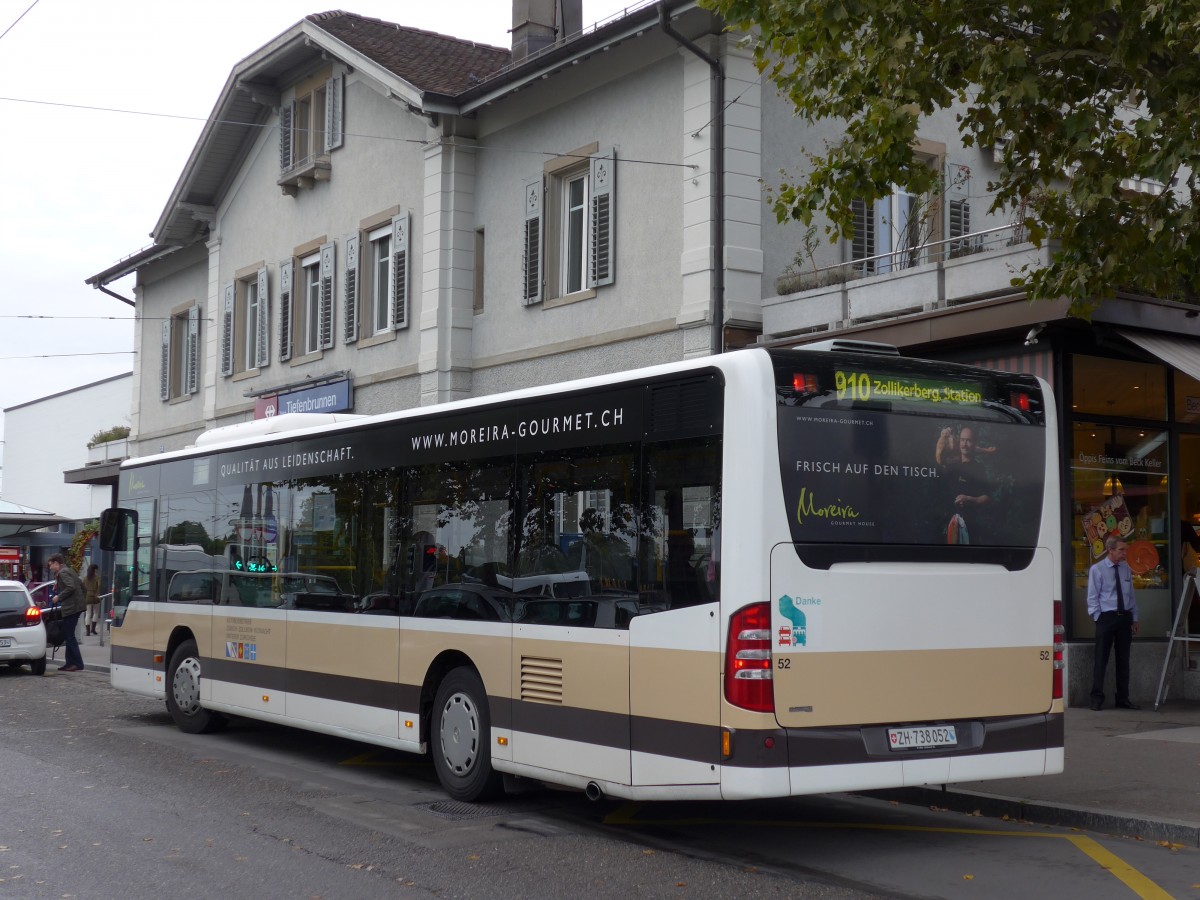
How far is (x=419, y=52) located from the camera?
25344 mm

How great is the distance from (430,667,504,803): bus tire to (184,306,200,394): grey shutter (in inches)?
901

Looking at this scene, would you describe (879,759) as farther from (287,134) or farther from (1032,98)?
(287,134)

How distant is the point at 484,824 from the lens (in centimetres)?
898

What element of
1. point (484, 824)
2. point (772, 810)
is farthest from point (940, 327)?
point (484, 824)

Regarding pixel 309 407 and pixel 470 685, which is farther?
pixel 309 407

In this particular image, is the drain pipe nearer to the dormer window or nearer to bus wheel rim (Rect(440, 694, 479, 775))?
bus wheel rim (Rect(440, 694, 479, 775))

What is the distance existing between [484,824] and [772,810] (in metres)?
1.98

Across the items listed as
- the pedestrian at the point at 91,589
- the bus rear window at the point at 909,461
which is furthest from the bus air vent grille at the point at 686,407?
the pedestrian at the point at 91,589

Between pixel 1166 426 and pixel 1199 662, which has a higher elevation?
pixel 1166 426

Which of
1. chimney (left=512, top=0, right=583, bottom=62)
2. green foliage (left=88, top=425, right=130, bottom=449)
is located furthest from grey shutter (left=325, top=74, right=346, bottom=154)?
green foliage (left=88, top=425, right=130, bottom=449)

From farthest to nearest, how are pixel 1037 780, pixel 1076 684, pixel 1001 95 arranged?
pixel 1076 684 → pixel 1001 95 → pixel 1037 780

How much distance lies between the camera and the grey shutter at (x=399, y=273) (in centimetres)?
2345

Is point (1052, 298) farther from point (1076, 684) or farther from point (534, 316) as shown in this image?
point (534, 316)

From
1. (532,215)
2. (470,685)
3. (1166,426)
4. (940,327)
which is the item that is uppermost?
(532,215)
